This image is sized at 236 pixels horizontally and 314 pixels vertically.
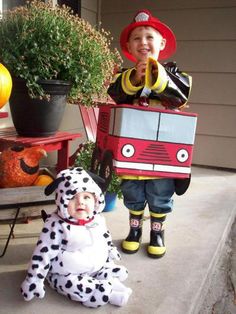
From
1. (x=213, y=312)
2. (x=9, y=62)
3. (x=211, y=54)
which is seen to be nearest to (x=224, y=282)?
(x=213, y=312)

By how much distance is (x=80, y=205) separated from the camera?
1.46 m

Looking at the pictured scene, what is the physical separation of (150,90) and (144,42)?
23 centimetres

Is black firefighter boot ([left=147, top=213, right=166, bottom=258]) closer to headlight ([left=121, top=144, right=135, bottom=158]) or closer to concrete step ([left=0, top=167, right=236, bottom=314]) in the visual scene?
concrete step ([left=0, top=167, right=236, bottom=314])

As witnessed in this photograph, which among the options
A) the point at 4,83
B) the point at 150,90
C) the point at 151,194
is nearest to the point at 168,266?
the point at 151,194

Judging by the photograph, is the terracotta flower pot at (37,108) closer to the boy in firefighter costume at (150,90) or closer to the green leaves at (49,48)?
the green leaves at (49,48)

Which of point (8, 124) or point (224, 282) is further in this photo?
point (8, 124)

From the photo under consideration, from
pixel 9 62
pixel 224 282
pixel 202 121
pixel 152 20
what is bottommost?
pixel 224 282

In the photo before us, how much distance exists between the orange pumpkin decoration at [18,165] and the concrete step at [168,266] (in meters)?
0.33

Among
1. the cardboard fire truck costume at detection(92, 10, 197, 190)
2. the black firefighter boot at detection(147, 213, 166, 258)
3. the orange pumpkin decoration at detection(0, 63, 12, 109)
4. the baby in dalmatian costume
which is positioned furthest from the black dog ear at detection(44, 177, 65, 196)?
the black firefighter boot at detection(147, 213, 166, 258)

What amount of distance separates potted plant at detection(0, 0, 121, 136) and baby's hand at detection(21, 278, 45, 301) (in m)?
0.81

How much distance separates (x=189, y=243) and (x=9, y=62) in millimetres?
1384

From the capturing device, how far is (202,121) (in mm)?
4156

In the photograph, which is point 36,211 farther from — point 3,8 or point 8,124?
point 3,8

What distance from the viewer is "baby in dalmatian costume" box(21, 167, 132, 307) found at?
56.2 inches
